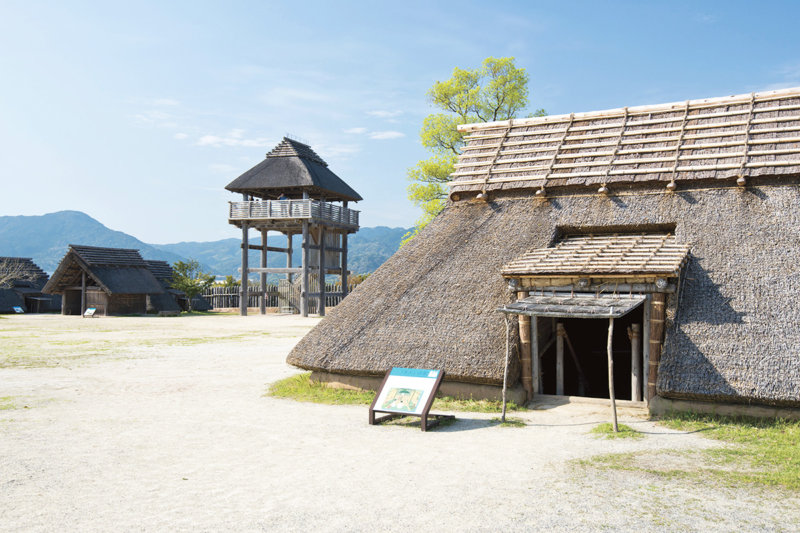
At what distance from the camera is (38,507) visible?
583 centimetres

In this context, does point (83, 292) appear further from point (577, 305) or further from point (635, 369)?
point (635, 369)

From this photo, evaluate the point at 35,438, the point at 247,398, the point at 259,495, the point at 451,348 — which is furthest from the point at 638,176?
the point at 35,438

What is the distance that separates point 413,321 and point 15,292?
43246mm

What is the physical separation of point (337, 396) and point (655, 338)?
5.27 m

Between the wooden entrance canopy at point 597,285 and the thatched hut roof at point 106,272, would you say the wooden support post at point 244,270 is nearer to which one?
the thatched hut roof at point 106,272

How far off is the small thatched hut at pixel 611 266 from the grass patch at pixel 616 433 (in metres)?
0.83

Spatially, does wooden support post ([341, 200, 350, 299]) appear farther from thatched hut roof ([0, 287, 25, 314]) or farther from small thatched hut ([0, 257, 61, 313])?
thatched hut roof ([0, 287, 25, 314])

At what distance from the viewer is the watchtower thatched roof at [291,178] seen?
120ft

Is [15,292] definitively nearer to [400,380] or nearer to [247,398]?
[247,398]

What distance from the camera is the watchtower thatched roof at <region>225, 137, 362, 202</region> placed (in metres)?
36.5

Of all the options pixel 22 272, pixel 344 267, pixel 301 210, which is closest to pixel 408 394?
pixel 301 210

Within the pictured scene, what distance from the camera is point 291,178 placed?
120 feet

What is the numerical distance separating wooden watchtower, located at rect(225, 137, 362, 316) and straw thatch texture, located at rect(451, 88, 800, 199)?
71.7 feet

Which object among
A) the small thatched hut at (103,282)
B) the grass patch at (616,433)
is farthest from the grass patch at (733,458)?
the small thatched hut at (103,282)
